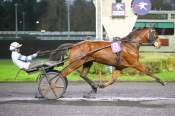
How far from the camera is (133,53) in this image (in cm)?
1592

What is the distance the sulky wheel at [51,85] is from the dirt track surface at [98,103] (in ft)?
0.90

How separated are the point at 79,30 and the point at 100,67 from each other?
941 inches

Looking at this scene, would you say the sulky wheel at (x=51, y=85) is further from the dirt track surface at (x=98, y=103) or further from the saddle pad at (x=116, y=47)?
the saddle pad at (x=116, y=47)

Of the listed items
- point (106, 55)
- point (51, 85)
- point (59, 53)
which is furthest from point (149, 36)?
point (51, 85)

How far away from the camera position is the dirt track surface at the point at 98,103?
13445mm

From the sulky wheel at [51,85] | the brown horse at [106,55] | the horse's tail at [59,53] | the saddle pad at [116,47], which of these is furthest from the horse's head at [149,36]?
the sulky wheel at [51,85]

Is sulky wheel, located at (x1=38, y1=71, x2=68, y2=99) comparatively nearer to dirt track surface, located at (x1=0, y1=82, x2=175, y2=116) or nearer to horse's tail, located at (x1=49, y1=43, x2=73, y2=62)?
dirt track surface, located at (x1=0, y1=82, x2=175, y2=116)

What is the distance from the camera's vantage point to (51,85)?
51.5 ft

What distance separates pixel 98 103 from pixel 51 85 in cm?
138

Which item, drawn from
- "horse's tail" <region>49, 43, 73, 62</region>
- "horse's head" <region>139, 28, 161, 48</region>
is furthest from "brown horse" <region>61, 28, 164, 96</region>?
"horse's tail" <region>49, 43, 73, 62</region>

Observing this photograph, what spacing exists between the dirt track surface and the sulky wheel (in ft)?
0.90

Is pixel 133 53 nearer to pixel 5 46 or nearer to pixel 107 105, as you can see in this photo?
pixel 107 105

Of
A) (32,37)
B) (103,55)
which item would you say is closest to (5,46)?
(32,37)

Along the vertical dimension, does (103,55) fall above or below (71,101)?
above
